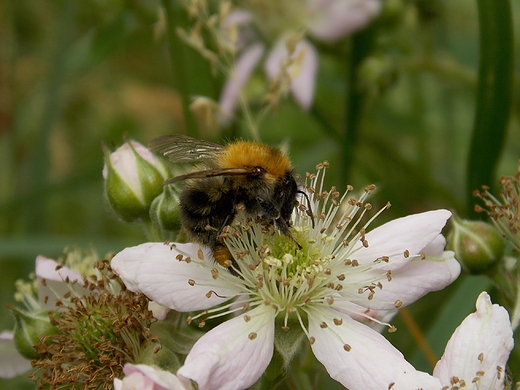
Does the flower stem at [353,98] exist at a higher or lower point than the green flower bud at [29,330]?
higher

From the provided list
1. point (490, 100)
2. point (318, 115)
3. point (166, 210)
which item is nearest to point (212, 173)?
point (166, 210)

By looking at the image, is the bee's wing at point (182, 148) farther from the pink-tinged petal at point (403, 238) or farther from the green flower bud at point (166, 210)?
the pink-tinged petal at point (403, 238)

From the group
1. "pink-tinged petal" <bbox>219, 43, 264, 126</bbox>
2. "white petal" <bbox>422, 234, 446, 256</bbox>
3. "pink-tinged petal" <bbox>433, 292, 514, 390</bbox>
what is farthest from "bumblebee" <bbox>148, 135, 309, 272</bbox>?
"pink-tinged petal" <bbox>219, 43, 264, 126</bbox>

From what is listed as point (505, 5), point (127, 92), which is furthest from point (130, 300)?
point (127, 92)

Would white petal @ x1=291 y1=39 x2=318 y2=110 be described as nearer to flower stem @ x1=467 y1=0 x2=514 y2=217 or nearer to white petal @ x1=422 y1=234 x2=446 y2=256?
flower stem @ x1=467 y1=0 x2=514 y2=217

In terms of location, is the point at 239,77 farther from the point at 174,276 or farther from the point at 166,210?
the point at 174,276

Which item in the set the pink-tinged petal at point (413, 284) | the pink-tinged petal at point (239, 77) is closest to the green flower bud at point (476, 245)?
the pink-tinged petal at point (413, 284)
